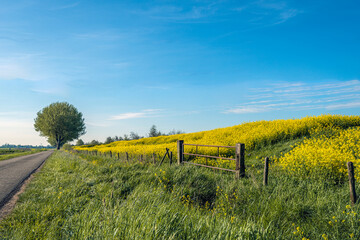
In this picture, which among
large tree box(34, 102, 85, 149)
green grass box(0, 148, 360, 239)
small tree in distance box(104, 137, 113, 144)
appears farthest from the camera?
small tree in distance box(104, 137, 113, 144)

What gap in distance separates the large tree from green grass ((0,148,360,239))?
6653 centimetres

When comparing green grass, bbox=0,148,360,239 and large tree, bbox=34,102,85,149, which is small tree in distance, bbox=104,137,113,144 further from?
green grass, bbox=0,148,360,239

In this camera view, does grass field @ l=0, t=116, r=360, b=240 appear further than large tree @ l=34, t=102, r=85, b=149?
No

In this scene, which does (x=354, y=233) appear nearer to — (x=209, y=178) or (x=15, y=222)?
(x=209, y=178)

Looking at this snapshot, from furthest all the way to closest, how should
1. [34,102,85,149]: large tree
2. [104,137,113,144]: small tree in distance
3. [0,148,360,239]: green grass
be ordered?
[104,137,113,144]: small tree in distance, [34,102,85,149]: large tree, [0,148,360,239]: green grass

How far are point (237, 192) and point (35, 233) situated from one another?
184 inches

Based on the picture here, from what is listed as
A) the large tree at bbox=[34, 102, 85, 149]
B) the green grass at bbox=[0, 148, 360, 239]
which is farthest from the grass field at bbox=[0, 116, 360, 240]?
the large tree at bbox=[34, 102, 85, 149]

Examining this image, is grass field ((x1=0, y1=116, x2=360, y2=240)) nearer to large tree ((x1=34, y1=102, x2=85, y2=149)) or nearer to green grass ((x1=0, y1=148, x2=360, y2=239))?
green grass ((x1=0, y1=148, x2=360, y2=239))

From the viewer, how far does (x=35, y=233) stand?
3756 mm

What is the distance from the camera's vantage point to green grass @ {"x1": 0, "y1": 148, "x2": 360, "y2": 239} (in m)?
2.98

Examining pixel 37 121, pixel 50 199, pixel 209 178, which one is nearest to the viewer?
pixel 50 199

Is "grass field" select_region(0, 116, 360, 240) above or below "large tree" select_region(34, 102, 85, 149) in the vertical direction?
below

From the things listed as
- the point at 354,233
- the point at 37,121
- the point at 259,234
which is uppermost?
the point at 37,121

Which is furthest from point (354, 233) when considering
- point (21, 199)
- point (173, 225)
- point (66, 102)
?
point (66, 102)
